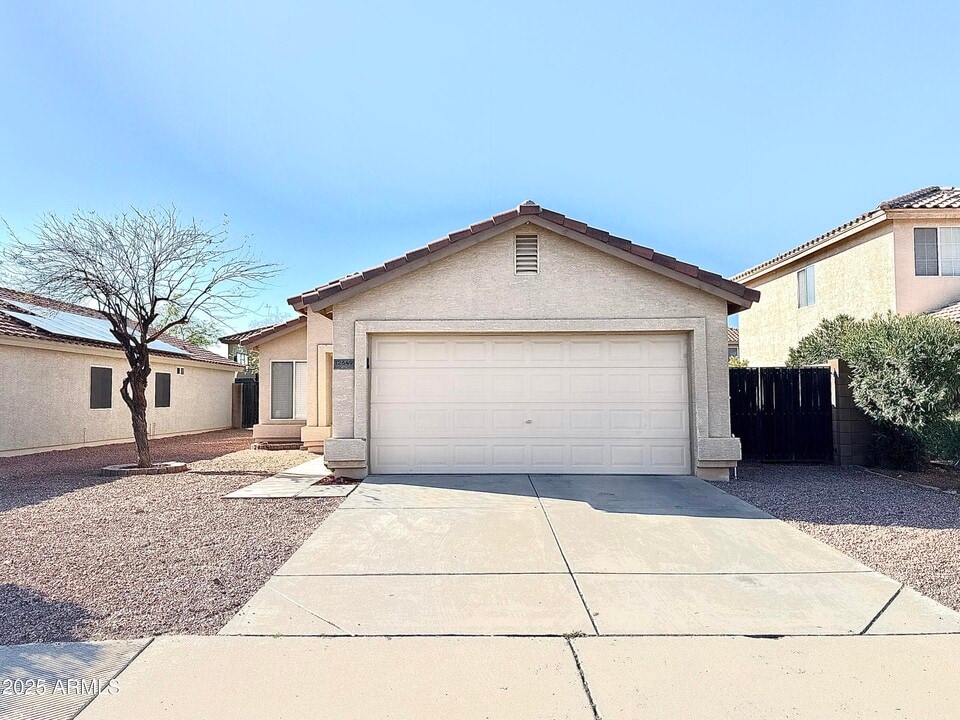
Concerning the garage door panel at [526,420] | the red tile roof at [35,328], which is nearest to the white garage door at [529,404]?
the garage door panel at [526,420]

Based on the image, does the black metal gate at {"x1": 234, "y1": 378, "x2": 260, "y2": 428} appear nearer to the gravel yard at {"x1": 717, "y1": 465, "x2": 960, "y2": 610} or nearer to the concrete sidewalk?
the gravel yard at {"x1": 717, "y1": 465, "x2": 960, "y2": 610}

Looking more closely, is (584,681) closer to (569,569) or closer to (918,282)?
(569,569)

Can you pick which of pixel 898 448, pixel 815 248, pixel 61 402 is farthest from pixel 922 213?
pixel 61 402

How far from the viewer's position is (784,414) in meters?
11.0

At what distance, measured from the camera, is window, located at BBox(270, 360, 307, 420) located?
48.7ft

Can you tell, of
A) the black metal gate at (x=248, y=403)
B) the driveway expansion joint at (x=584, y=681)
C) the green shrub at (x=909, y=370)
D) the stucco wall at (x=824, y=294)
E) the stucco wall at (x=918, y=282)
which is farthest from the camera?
the black metal gate at (x=248, y=403)

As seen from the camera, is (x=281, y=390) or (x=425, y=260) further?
(x=281, y=390)

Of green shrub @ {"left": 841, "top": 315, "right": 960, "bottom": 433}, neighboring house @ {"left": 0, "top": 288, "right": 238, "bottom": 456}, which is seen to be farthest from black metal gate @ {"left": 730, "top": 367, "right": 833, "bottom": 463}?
neighboring house @ {"left": 0, "top": 288, "right": 238, "bottom": 456}

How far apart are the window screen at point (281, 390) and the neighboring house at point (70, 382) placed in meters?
4.78

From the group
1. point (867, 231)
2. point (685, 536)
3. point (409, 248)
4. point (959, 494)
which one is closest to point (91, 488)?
point (409, 248)

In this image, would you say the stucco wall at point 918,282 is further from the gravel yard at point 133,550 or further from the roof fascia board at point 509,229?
the gravel yard at point 133,550

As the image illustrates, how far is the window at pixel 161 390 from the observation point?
17.8 metres

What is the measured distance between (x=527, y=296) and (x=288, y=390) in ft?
27.3

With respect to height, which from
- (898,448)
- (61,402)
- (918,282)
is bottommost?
(898,448)
